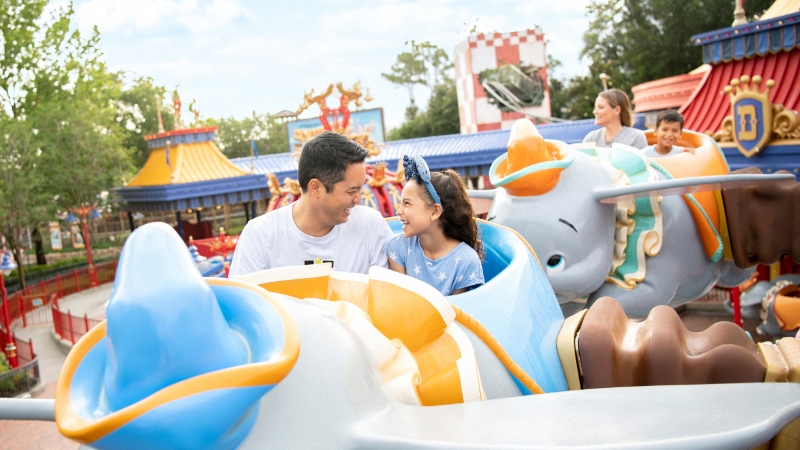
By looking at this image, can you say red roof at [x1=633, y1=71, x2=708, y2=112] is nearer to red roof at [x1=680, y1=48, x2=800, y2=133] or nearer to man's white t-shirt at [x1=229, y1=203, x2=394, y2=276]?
red roof at [x1=680, y1=48, x2=800, y2=133]

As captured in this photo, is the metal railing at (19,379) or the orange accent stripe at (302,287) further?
the metal railing at (19,379)

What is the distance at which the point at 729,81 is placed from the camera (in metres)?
7.47

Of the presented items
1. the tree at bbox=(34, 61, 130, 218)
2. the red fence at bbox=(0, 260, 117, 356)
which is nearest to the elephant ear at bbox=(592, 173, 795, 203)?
the red fence at bbox=(0, 260, 117, 356)

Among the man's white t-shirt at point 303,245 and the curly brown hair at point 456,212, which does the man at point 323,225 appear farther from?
the curly brown hair at point 456,212

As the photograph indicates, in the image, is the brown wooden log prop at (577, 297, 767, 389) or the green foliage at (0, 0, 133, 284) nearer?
the brown wooden log prop at (577, 297, 767, 389)

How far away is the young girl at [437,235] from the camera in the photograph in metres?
2.26

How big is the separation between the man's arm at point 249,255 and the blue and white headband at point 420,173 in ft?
1.64

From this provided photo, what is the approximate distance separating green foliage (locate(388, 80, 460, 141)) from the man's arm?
110ft

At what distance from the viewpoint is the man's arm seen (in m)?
2.25

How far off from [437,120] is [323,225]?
34698 mm

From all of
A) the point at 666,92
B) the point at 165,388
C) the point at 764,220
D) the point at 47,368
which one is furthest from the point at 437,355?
the point at 666,92

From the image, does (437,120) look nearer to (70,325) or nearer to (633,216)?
(70,325)

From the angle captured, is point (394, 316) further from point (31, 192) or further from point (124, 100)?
point (124, 100)

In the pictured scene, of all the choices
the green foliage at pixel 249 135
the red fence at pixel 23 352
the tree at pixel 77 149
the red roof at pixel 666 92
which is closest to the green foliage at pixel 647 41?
the red roof at pixel 666 92
